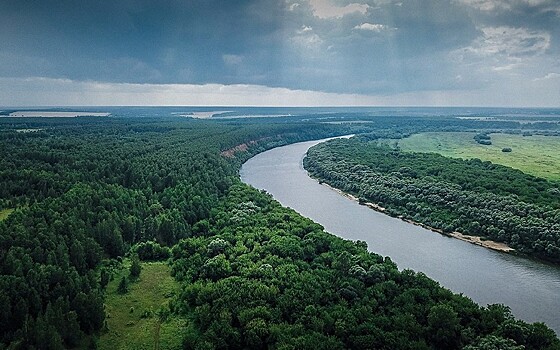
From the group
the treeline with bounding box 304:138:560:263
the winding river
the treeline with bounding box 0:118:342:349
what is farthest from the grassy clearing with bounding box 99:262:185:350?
the treeline with bounding box 304:138:560:263

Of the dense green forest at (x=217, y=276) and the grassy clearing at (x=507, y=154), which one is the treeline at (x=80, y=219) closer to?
the dense green forest at (x=217, y=276)

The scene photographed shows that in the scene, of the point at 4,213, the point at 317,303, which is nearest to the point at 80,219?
the point at 4,213

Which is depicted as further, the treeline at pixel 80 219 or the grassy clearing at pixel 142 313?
the grassy clearing at pixel 142 313

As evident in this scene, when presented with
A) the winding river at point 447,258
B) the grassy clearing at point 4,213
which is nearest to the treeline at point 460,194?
the winding river at point 447,258


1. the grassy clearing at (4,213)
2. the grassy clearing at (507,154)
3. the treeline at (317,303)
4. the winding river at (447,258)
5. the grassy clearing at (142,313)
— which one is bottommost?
the winding river at (447,258)

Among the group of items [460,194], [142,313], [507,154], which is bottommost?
[142,313]

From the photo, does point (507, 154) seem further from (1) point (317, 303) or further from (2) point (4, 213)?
(2) point (4, 213)

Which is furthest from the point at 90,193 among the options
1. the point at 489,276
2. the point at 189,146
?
the point at 189,146
